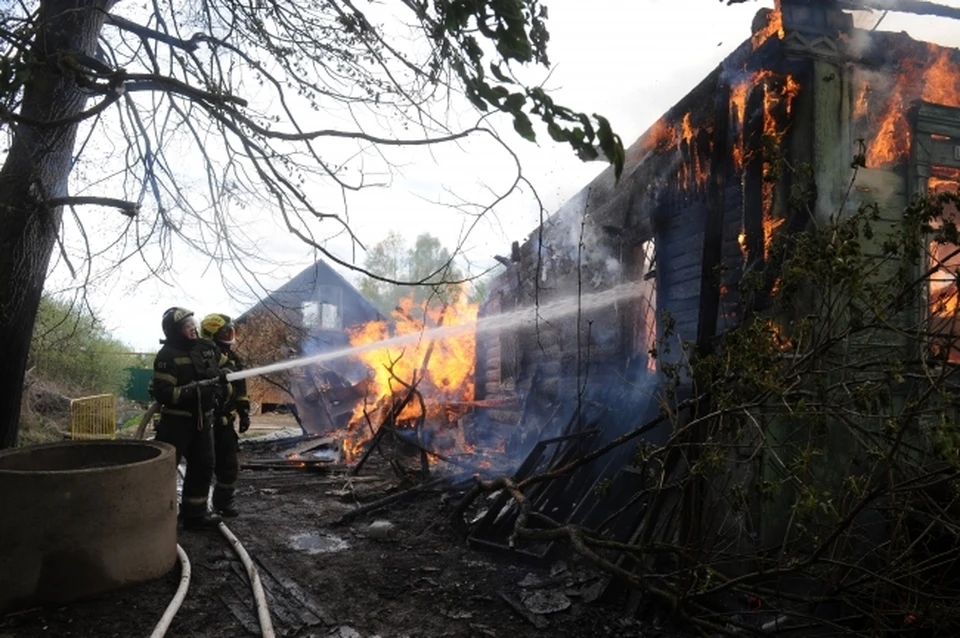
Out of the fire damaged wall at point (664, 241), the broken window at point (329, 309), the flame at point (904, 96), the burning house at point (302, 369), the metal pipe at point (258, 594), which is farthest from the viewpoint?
the broken window at point (329, 309)

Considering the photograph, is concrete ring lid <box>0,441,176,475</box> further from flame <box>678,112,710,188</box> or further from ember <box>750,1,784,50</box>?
ember <box>750,1,784,50</box>

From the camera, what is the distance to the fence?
1324cm

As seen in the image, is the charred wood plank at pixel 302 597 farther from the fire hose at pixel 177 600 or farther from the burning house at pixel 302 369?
the burning house at pixel 302 369

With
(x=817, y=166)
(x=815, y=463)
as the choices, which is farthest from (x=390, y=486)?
(x=817, y=166)

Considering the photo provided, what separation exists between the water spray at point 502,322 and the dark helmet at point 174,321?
689 millimetres

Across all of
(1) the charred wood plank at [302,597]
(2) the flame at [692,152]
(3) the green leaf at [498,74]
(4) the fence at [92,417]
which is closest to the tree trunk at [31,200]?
(1) the charred wood plank at [302,597]

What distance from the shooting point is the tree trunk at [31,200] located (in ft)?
16.9

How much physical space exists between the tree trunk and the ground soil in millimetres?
2245

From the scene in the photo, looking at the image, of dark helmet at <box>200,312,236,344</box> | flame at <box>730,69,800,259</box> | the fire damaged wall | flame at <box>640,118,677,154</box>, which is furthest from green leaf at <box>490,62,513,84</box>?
dark helmet at <box>200,312,236,344</box>

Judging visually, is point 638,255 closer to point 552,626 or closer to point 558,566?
point 558,566

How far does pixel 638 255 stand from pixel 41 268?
7.23m

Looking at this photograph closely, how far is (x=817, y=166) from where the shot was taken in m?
5.28

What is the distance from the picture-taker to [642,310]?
8773mm

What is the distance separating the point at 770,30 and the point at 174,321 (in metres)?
6.53
